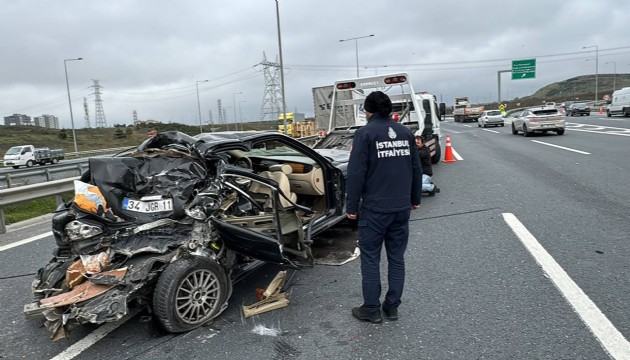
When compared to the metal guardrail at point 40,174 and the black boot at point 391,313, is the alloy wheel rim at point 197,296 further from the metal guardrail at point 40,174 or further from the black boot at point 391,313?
the metal guardrail at point 40,174

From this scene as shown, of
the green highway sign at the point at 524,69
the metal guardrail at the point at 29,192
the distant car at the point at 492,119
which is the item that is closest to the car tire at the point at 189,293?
the metal guardrail at the point at 29,192

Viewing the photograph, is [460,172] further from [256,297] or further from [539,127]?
[539,127]

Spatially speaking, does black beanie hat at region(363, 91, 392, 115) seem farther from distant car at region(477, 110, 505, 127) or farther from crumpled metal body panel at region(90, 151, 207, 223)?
distant car at region(477, 110, 505, 127)

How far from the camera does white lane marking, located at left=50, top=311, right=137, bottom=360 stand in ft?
10.5

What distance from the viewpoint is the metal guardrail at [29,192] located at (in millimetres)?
7113

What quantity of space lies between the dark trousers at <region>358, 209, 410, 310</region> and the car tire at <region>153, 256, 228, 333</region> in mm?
1234

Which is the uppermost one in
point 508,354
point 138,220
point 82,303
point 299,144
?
point 299,144

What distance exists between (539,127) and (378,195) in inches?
836

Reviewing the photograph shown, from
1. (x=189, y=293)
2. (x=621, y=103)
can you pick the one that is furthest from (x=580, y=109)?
(x=189, y=293)

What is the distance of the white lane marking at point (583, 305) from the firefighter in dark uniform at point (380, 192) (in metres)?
1.43

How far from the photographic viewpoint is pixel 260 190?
425 cm

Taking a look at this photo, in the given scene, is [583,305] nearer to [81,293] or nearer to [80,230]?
[81,293]

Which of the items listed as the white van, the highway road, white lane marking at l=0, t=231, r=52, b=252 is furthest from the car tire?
the white van

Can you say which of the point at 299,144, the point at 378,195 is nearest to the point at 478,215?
the point at 299,144
